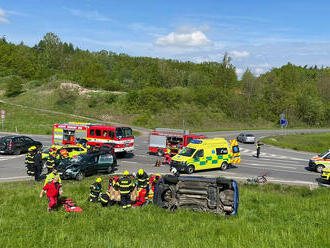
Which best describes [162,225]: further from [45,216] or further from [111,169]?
[111,169]

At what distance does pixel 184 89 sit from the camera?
79750 mm

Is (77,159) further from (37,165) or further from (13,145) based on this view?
(13,145)

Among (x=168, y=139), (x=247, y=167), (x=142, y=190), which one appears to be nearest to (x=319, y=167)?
(x=247, y=167)

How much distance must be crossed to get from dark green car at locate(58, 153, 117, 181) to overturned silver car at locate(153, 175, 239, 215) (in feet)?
27.1

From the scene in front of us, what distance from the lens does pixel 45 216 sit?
9.61 metres

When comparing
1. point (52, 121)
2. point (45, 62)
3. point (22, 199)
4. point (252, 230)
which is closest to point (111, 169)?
point (22, 199)

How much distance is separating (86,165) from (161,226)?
11.1m

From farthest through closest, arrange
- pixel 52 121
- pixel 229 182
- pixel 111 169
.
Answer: pixel 52 121, pixel 111 169, pixel 229 182

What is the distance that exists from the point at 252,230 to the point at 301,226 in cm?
154

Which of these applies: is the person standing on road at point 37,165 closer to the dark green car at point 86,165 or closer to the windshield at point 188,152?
the dark green car at point 86,165

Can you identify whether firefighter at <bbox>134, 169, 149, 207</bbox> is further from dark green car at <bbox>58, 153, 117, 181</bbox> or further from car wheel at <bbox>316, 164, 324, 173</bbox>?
car wheel at <bbox>316, 164, 324, 173</bbox>

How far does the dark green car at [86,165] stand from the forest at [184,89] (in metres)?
41.2

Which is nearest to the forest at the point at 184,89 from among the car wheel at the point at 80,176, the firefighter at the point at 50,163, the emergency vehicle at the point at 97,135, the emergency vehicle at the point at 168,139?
the emergency vehicle at the point at 97,135

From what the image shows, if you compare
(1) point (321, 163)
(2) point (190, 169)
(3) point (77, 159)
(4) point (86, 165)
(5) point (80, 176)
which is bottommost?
(5) point (80, 176)
